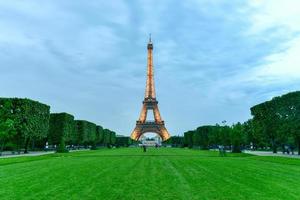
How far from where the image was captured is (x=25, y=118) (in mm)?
62281

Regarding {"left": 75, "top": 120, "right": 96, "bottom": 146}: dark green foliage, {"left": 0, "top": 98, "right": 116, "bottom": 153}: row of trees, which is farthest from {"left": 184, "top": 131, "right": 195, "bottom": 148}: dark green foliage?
{"left": 0, "top": 98, "right": 116, "bottom": 153}: row of trees

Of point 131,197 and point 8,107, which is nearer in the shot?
point 131,197

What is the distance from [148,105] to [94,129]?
39.1 m

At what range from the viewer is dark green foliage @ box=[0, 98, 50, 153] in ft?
200

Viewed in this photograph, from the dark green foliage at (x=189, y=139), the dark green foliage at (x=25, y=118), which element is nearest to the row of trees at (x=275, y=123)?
the dark green foliage at (x=25, y=118)

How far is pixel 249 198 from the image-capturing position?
13164 millimetres

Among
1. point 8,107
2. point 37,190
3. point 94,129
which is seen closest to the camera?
point 37,190

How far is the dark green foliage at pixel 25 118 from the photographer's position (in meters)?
61.0

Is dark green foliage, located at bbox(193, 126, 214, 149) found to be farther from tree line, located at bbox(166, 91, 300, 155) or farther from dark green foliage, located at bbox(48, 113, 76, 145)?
dark green foliage, located at bbox(48, 113, 76, 145)

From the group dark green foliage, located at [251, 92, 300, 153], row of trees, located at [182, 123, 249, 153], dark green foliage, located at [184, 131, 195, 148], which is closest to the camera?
dark green foliage, located at [251, 92, 300, 153]

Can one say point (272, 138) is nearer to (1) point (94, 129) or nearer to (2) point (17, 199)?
(1) point (94, 129)

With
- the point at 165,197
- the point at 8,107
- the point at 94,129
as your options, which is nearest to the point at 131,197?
the point at 165,197

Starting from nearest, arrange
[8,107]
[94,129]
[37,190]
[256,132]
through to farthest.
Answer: [37,190]
[8,107]
[256,132]
[94,129]

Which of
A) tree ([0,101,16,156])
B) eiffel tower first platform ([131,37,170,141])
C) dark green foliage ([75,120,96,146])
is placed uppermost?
eiffel tower first platform ([131,37,170,141])
